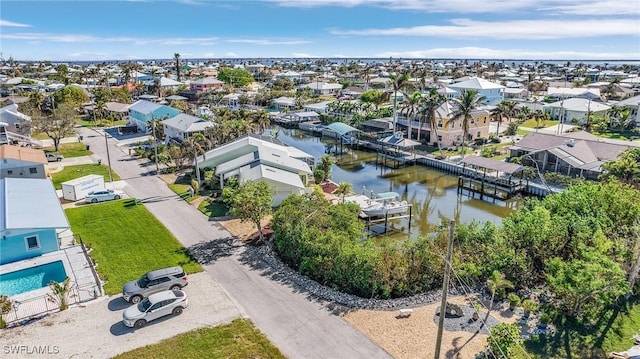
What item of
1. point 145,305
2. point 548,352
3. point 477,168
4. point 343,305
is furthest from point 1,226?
point 477,168

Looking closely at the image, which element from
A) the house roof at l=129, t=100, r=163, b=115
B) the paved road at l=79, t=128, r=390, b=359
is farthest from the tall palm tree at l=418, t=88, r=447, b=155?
the house roof at l=129, t=100, r=163, b=115

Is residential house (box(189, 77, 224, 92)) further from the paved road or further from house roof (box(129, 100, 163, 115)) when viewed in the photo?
the paved road

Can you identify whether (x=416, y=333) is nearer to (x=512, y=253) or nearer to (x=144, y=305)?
(x=512, y=253)

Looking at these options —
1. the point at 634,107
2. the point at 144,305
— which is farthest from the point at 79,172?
the point at 634,107

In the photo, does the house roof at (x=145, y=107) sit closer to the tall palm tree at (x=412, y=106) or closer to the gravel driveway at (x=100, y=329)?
the tall palm tree at (x=412, y=106)

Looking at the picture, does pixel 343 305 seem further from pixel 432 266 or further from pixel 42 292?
pixel 42 292
